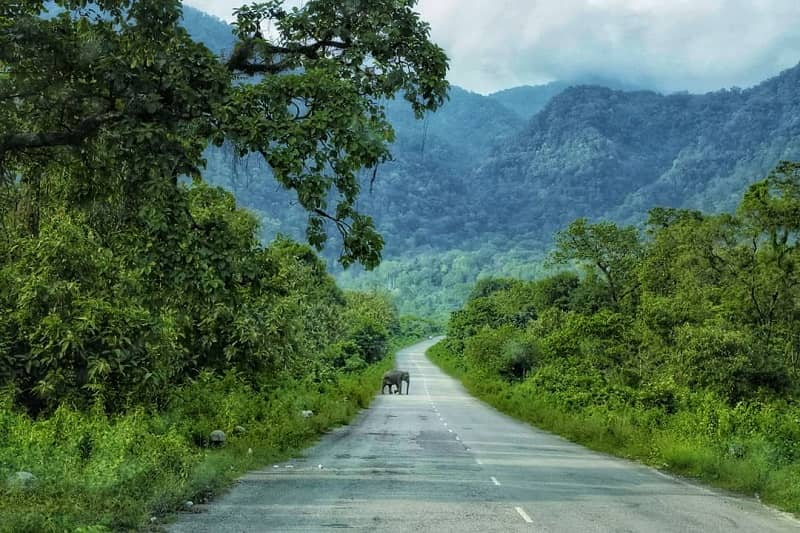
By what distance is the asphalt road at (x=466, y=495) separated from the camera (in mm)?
11383

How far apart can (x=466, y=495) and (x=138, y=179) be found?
6.89 metres

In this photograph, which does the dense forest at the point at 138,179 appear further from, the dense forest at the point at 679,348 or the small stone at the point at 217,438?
the dense forest at the point at 679,348

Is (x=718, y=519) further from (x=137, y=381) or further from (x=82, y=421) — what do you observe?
(x=137, y=381)

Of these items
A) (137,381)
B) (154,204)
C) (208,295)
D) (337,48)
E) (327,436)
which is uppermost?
(337,48)

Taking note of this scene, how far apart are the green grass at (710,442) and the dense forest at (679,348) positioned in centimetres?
5

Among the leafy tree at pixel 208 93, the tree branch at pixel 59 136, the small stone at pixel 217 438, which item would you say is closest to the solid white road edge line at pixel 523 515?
the leafy tree at pixel 208 93

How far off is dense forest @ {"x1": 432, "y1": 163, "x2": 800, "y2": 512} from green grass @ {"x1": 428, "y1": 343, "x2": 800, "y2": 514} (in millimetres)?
49

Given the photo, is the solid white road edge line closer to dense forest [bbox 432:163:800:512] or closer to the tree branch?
dense forest [bbox 432:163:800:512]

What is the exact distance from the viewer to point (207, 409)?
2173cm

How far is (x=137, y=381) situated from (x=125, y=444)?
5414 mm

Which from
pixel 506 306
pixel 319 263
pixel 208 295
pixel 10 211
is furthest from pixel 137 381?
pixel 506 306

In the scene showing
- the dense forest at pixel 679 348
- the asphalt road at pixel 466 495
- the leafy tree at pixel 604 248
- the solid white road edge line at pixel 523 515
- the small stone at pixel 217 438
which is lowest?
the asphalt road at pixel 466 495

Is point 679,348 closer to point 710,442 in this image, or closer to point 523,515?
point 710,442

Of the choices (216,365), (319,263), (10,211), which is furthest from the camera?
(319,263)
